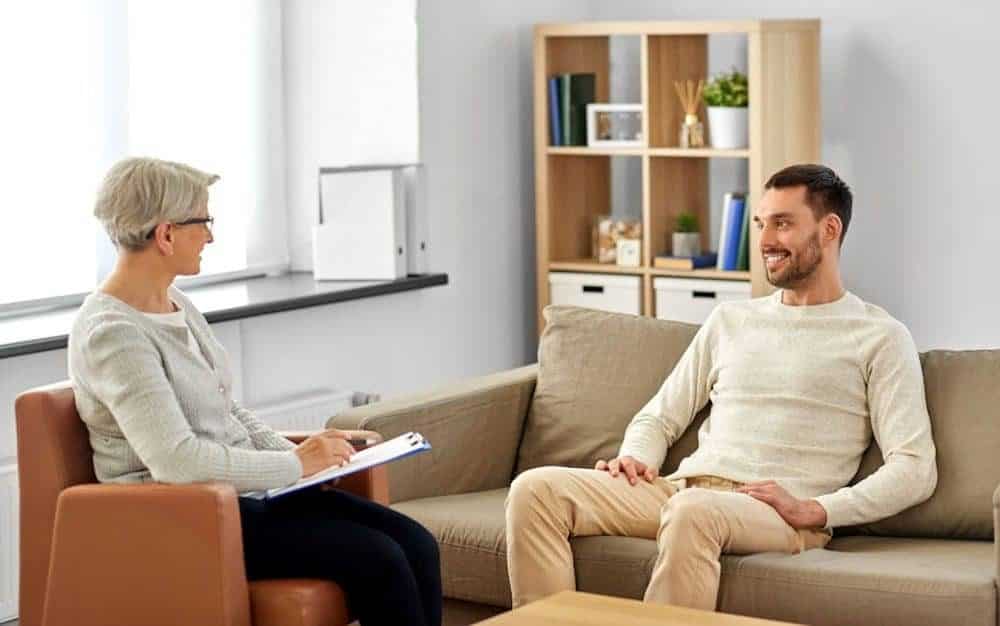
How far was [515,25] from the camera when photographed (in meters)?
5.49

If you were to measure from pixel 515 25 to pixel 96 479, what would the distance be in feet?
9.07

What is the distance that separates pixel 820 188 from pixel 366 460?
1.08 meters

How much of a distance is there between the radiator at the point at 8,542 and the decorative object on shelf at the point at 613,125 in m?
2.26

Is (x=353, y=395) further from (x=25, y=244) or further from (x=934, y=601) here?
(x=934, y=601)

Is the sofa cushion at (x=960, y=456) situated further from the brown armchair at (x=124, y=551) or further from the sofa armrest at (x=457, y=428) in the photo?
the brown armchair at (x=124, y=551)

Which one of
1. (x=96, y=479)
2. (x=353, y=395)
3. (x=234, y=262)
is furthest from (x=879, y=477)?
(x=234, y=262)

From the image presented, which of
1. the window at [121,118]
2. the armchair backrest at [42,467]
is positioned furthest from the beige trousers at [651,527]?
the window at [121,118]

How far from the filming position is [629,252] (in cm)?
538

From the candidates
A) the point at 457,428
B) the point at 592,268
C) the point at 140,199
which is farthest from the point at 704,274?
the point at 140,199

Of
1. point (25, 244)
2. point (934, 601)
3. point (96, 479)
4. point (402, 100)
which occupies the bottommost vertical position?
point (934, 601)

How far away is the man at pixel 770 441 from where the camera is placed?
10.4 feet

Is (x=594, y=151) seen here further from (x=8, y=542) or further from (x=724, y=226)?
(x=8, y=542)

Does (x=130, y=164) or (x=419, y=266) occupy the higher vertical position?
(x=130, y=164)

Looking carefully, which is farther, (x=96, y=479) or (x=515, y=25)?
(x=515, y=25)
